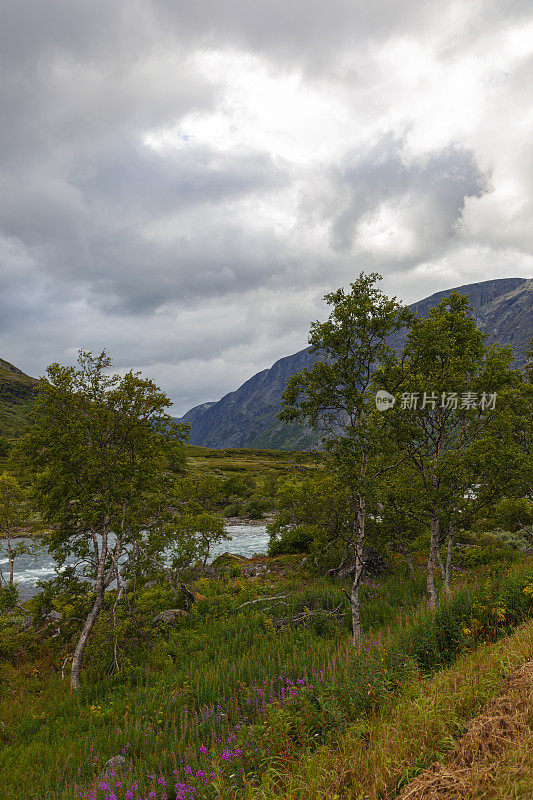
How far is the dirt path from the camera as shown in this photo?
123 inches

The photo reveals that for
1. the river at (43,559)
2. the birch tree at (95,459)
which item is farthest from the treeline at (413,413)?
the river at (43,559)

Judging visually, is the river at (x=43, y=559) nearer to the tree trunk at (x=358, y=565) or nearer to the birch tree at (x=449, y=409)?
the tree trunk at (x=358, y=565)

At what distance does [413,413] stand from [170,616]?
1315 centimetres

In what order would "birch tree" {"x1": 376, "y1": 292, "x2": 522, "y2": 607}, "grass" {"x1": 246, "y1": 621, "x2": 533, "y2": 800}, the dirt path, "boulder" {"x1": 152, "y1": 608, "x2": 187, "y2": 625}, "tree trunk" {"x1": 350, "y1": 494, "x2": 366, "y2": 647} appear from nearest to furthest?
the dirt path < "grass" {"x1": 246, "y1": 621, "x2": 533, "y2": 800} < "tree trunk" {"x1": 350, "y1": 494, "x2": 366, "y2": 647} < "birch tree" {"x1": 376, "y1": 292, "x2": 522, "y2": 607} < "boulder" {"x1": 152, "y1": 608, "x2": 187, "y2": 625}

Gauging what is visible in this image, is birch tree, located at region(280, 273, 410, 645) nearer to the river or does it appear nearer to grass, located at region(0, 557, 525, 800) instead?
grass, located at region(0, 557, 525, 800)

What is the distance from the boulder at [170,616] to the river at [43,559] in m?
15.8

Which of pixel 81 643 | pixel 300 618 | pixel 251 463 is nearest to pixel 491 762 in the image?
pixel 300 618

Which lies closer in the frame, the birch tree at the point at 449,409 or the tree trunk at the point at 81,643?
the tree trunk at the point at 81,643

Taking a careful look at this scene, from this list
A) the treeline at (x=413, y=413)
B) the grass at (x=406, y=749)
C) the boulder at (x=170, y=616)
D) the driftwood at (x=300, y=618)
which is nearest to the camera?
the grass at (x=406, y=749)

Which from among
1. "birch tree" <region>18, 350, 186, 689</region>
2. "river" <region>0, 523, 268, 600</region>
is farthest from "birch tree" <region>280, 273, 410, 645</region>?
"river" <region>0, 523, 268, 600</region>

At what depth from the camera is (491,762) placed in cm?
354

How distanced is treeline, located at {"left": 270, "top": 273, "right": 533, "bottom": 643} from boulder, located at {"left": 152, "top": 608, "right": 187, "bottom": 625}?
8.22 m

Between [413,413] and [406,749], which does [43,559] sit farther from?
[406,749]

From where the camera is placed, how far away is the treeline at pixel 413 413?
11.1 meters
